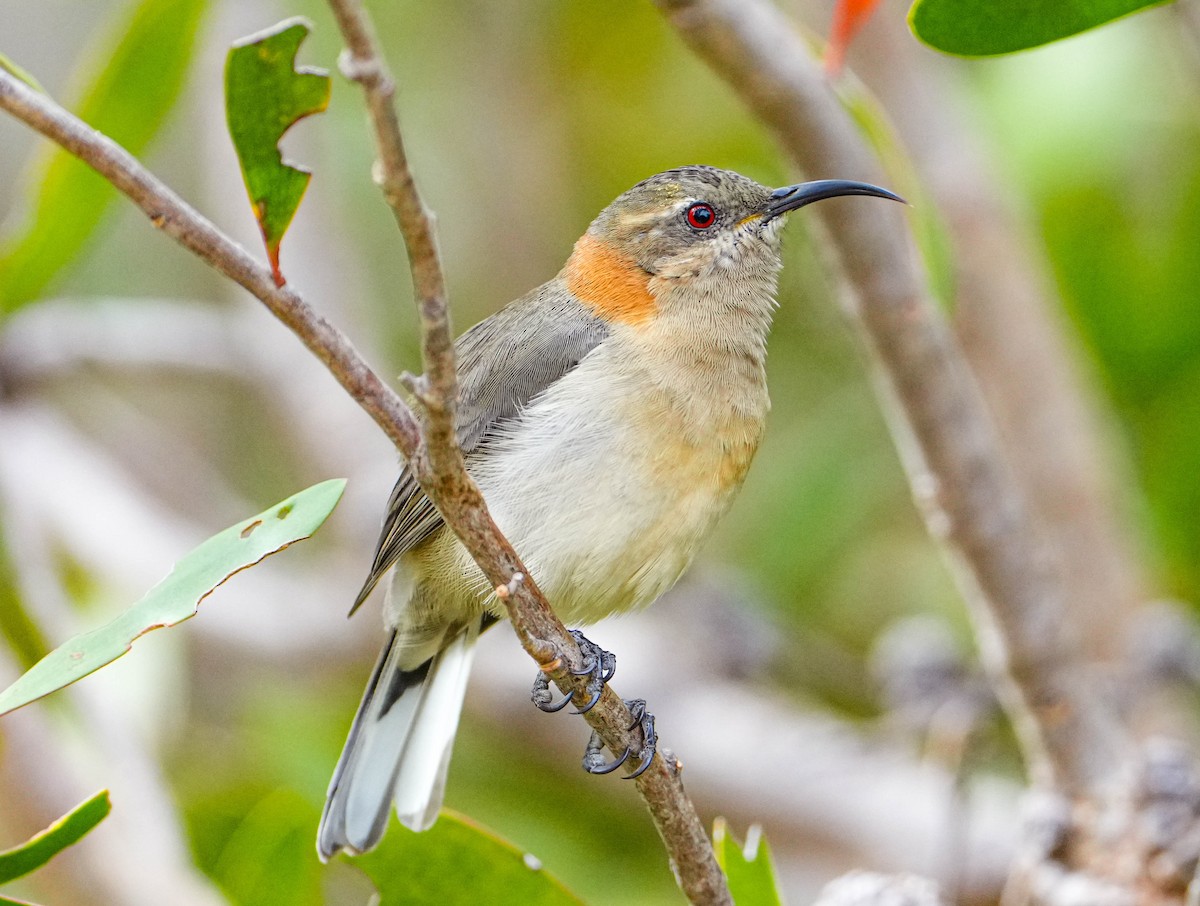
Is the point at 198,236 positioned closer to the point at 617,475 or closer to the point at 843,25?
the point at 617,475

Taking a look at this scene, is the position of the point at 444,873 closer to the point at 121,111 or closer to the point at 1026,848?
the point at 1026,848

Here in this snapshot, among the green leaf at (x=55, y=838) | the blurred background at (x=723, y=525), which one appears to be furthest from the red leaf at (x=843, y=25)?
the green leaf at (x=55, y=838)

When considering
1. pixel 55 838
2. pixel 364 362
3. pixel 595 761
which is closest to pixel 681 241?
pixel 595 761

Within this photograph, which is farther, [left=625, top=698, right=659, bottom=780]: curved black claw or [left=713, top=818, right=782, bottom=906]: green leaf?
[left=625, top=698, right=659, bottom=780]: curved black claw

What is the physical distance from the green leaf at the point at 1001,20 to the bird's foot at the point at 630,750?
4.05ft

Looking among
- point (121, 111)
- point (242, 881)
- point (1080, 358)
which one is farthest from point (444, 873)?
point (1080, 358)

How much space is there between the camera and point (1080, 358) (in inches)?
192

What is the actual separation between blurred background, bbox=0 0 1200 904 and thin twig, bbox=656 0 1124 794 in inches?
7.1

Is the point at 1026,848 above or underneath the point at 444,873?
underneath

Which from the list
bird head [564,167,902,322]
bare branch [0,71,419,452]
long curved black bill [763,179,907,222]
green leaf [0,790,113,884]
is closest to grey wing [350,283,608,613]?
bird head [564,167,902,322]

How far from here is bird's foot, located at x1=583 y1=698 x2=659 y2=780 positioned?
7.91 ft

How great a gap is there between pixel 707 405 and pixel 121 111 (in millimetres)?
1708

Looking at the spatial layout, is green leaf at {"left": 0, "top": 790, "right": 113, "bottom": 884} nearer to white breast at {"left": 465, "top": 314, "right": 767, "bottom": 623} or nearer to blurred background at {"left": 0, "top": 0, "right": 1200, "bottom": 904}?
blurred background at {"left": 0, "top": 0, "right": 1200, "bottom": 904}

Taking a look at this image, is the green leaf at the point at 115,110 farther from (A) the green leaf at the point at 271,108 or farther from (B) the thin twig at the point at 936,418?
(A) the green leaf at the point at 271,108
